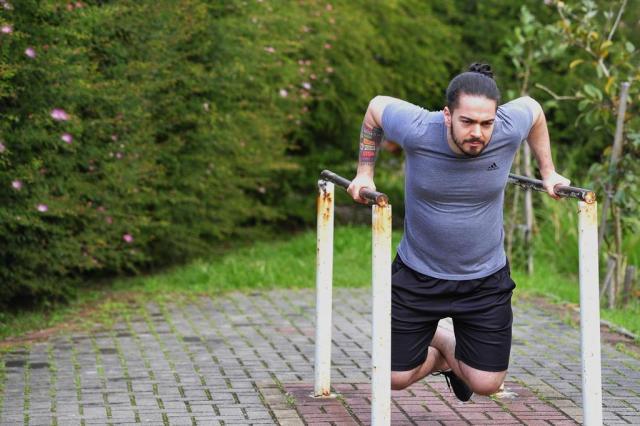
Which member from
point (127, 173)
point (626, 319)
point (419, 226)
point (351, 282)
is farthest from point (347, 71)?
point (419, 226)

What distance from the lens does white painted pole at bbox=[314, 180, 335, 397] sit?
6270 millimetres

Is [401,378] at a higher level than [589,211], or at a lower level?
lower

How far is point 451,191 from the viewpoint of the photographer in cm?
524

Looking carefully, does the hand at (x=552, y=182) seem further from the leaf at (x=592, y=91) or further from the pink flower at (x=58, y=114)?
the leaf at (x=592, y=91)

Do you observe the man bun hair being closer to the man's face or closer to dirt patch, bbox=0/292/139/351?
the man's face

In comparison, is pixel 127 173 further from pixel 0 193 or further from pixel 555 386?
pixel 555 386

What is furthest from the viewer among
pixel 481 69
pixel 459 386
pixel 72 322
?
pixel 72 322

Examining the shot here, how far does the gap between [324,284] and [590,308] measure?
1702 millimetres

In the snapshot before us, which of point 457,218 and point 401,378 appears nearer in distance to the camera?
point 457,218

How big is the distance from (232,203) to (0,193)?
410 centimetres

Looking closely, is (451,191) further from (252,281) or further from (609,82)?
(252,281)

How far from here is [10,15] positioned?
8203 mm

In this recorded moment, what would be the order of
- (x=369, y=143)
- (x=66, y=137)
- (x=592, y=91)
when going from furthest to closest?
(x=592, y=91), (x=66, y=137), (x=369, y=143)

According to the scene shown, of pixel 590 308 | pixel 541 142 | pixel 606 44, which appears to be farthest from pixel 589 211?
pixel 606 44
